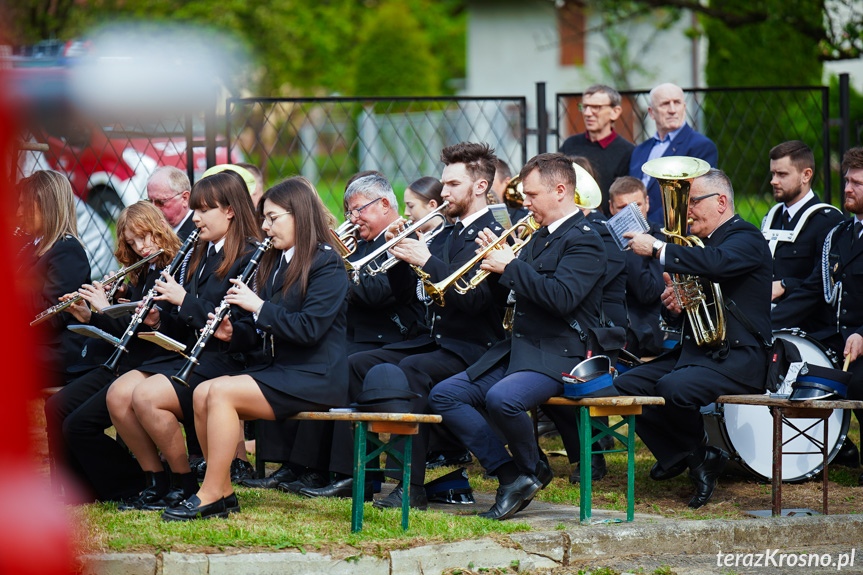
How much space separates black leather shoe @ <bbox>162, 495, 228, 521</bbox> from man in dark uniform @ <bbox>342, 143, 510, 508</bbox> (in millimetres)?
957

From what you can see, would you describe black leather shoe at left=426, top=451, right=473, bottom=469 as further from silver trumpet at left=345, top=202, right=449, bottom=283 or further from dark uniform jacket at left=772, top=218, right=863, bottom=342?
dark uniform jacket at left=772, top=218, right=863, bottom=342

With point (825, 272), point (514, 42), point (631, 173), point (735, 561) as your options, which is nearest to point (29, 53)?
point (631, 173)

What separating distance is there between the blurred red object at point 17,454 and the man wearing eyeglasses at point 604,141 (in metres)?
6.84

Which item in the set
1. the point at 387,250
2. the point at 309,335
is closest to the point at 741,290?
the point at 387,250

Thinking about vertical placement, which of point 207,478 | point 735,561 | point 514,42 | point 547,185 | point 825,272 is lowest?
point 735,561

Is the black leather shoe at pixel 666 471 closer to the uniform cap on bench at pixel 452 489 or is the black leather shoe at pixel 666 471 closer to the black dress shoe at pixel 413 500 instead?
the uniform cap on bench at pixel 452 489

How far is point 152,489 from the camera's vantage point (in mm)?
5387

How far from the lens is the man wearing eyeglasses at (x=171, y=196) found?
22.6ft

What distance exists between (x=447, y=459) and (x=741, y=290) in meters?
2.21

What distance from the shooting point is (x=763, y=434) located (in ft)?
19.7

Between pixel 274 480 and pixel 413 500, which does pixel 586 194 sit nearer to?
pixel 413 500

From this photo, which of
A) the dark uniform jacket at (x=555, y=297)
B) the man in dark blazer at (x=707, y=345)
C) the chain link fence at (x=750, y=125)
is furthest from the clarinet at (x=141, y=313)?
A: the chain link fence at (x=750, y=125)

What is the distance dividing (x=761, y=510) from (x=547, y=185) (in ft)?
6.54

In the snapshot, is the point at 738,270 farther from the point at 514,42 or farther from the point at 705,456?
the point at 514,42
